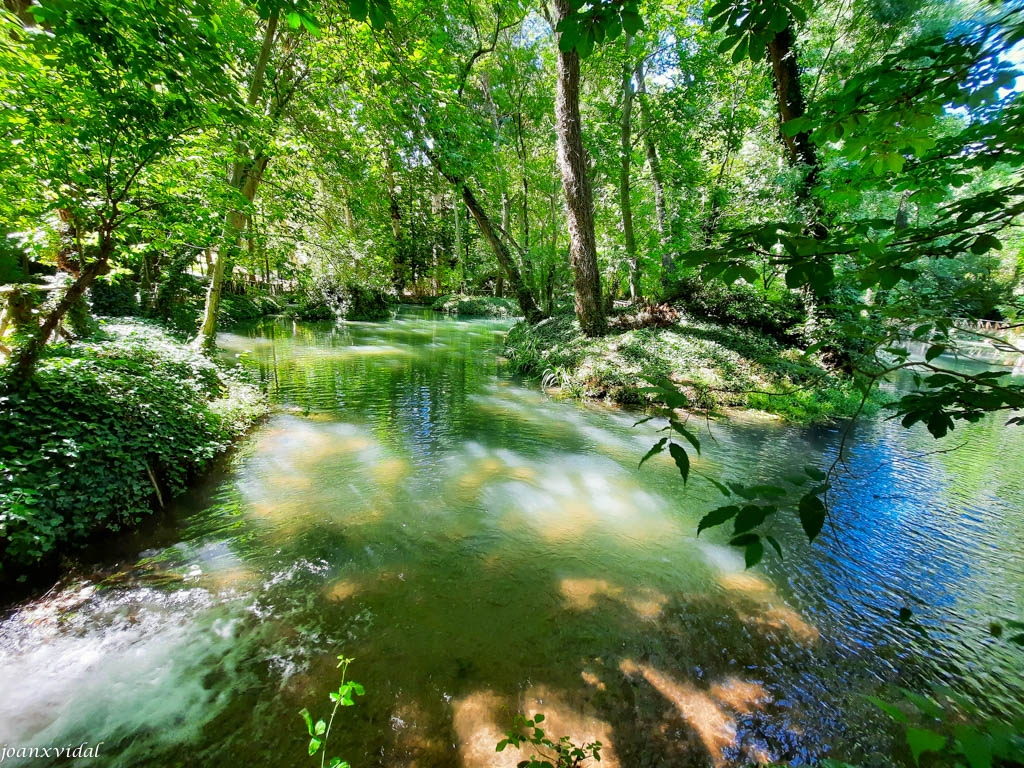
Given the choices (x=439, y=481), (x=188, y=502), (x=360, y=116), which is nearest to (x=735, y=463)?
(x=439, y=481)

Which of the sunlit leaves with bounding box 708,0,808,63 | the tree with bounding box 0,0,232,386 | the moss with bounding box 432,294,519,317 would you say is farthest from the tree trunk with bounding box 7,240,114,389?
the moss with bounding box 432,294,519,317

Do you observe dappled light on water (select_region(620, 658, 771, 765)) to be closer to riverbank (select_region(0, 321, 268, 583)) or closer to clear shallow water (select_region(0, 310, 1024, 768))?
clear shallow water (select_region(0, 310, 1024, 768))

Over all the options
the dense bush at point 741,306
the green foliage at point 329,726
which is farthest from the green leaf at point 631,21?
the dense bush at point 741,306

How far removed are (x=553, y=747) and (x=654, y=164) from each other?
43.7 feet

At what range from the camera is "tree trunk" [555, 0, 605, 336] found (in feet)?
30.2

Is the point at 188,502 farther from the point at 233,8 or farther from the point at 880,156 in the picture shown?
the point at 233,8

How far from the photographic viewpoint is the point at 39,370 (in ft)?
12.8

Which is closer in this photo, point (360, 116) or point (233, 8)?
point (233, 8)

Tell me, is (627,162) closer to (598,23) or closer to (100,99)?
(598,23)

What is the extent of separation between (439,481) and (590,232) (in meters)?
7.44

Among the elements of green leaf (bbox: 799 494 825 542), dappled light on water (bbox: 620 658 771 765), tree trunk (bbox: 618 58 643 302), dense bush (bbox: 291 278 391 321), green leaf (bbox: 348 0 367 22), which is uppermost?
tree trunk (bbox: 618 58 643 302)

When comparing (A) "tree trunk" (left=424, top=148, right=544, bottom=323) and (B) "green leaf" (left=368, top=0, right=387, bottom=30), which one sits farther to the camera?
(A) "tree trunk" (left=424, top=148, right=544, bottom=323)

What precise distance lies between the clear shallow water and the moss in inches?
827

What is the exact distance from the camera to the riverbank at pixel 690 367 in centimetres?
827
